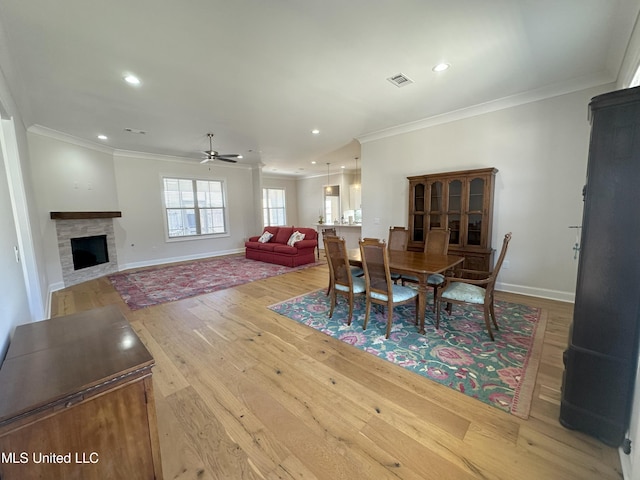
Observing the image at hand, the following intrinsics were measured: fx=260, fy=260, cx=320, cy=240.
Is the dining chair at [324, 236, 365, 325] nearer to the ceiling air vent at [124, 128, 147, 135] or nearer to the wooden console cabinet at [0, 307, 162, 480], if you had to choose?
the wooden console cabinet at [0, 307, 162, 480]

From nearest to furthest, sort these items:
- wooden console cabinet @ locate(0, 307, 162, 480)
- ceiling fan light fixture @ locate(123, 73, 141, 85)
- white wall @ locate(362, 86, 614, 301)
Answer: wooden console cabinet @ locate(0, 307, 162, 480), ceiling fan light fixture @ locate(123, 73, 141, 85), white wall @ locate(362, 86, 614, 301)

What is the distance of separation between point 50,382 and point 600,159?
284cm

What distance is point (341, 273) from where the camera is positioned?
124 inches

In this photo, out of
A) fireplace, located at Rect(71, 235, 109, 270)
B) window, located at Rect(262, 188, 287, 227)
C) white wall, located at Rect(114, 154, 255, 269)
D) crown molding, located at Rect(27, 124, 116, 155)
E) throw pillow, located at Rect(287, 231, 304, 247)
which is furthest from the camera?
window, located at Rect(262, 188, 287, 227)

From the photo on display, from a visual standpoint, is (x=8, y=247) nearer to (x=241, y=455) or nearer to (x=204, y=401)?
(x=204, y=401)

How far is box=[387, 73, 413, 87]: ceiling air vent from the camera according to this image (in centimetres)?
300

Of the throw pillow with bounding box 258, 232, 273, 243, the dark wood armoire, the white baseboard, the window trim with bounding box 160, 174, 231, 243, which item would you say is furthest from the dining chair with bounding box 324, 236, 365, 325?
the window trim with bounding box 160, 174, 231, 243

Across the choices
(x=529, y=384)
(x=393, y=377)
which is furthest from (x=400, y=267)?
(x=529, y=384)

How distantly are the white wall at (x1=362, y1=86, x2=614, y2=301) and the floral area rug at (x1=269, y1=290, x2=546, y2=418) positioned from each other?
836 millimetres

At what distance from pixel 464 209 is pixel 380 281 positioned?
2185 mm

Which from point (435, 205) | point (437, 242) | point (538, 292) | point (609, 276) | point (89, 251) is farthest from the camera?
point (89, 251)

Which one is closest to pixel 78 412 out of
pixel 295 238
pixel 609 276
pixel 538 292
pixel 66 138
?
pixel 609 276

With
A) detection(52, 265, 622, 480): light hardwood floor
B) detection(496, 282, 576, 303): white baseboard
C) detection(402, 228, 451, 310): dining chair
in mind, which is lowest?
detection(52, 265, 622, 480): light hardwood floor

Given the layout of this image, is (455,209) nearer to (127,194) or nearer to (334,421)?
(334,421)
